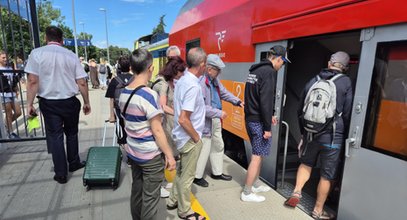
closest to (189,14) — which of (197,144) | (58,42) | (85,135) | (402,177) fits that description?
(58,42)

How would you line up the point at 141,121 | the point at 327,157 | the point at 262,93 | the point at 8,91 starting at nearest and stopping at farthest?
the point at 141,121, the point at 327,157, the point at 262,93, the point at 8,91

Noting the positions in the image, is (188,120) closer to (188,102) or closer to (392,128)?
(188,102)

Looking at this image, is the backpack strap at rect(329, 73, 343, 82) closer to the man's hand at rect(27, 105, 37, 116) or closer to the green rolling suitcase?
the green rolling suitcase

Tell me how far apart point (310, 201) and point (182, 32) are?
4519mm

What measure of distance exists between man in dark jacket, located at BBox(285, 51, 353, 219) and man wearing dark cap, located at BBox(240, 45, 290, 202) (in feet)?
1.20

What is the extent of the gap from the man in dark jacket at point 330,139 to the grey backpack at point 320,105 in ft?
0.15

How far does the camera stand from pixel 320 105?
2463 millimetres

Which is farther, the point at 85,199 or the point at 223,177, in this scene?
the point at 223,177

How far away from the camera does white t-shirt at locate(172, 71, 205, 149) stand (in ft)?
7.38

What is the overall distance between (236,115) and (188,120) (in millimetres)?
1852

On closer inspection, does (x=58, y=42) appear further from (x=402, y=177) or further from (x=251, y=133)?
(x=402, y=177)

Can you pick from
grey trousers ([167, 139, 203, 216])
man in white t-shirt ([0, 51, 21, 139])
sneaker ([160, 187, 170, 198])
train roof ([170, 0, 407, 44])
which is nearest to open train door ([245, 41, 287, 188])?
train roof ([170, 0, 407, 44])

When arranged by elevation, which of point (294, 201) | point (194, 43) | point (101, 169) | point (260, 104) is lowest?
point (294, 201)

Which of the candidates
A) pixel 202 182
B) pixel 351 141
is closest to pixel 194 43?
pixel 202 182
